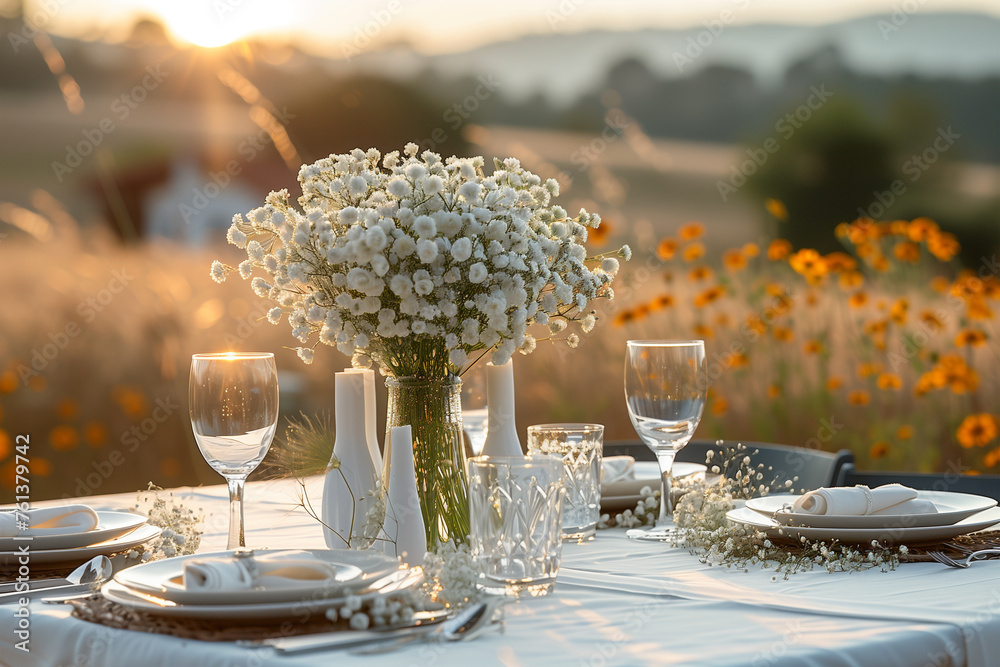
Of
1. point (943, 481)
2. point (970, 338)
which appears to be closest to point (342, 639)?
point (943, 481)

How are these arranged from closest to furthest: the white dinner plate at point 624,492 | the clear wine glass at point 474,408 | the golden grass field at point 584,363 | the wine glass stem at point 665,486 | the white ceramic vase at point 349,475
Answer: the white ceramic vase at point 349,475, the wine glass stem at point 665,486, the white dinner plate at point 624,492, the clear wine glass at point 474,408, the golden grass field at point 584,363

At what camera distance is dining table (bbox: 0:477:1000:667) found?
0.84m

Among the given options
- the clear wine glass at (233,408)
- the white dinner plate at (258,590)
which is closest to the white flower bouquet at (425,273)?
the clear wine glass at (233,408)

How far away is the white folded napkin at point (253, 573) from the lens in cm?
94

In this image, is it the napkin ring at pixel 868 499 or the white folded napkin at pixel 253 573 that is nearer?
the white folded napkin at pixel 253 573

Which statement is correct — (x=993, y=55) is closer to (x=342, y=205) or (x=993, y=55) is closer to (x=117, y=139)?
(x=117, y=139)

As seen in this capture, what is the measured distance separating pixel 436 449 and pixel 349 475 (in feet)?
0.40

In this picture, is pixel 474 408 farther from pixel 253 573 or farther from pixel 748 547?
pixel 253 573

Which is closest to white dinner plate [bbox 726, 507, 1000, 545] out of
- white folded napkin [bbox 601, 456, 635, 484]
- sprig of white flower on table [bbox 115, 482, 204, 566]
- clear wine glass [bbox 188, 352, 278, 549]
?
white folded napkin [bbox 601, 456, 635, 484]

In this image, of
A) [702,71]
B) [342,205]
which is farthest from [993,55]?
[342,205]

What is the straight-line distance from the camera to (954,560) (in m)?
1.19

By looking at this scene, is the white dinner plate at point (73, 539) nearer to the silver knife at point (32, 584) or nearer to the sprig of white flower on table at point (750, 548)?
the silver knife at point (32, 584)

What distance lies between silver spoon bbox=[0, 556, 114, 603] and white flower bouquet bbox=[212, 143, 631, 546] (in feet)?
1.23

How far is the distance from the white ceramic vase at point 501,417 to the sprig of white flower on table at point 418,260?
7 centimetres
